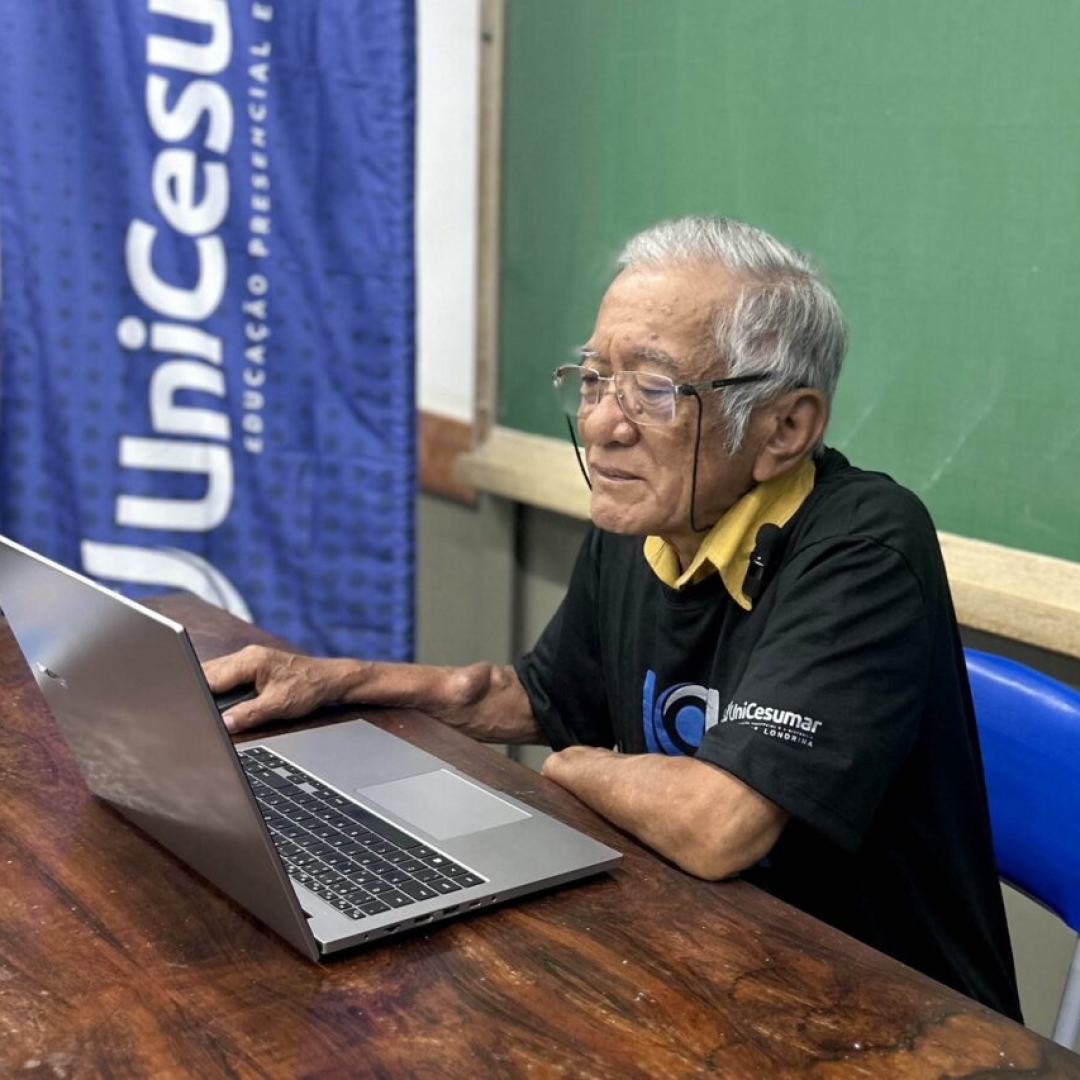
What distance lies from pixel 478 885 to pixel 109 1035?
28 cm

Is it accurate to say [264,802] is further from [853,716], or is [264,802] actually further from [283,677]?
[853,716]

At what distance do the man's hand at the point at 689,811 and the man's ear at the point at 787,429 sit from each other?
32cm

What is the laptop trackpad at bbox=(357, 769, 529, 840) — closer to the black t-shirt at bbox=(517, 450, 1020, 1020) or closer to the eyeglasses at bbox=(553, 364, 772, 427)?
the black t-shirt at bbox=(517, 450, 1020, 1020)

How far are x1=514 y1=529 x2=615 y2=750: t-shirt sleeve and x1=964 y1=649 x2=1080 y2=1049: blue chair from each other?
410mm

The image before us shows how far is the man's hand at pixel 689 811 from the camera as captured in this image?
1116mm

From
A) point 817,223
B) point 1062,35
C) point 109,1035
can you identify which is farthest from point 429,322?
point 109,1035

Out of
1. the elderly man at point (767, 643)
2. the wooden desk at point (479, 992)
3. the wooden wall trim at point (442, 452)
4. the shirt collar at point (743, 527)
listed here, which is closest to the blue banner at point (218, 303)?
→ the wooden wall trim at point (442, 452)

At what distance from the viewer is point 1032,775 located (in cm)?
134

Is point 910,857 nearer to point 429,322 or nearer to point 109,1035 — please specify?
point 109,1035

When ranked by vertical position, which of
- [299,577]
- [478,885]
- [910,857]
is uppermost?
[478,885]

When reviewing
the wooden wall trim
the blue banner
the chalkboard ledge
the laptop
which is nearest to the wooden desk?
the laptop

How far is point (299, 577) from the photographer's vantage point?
2.62 meters

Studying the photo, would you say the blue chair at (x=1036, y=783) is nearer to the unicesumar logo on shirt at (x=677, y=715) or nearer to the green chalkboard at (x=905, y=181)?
the unicesumar logo on shirt at (x=677, y=715)

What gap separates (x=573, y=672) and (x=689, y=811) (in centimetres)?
51
